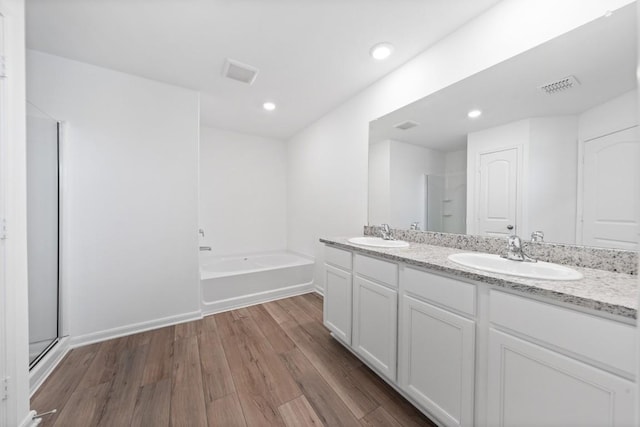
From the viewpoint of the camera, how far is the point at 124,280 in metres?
2.12

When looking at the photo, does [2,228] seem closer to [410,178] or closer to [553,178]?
[410,178]

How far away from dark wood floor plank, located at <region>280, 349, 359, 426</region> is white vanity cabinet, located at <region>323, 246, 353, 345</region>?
0.34 metres

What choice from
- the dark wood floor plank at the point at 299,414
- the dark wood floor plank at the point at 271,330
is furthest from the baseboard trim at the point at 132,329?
the dark wood floor plank at the point at 299,414

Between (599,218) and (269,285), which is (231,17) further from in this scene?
(269,285)

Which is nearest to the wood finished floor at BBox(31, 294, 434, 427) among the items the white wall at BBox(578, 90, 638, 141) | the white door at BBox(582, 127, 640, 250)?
the white door at BBox(582, 127, 640, 250)

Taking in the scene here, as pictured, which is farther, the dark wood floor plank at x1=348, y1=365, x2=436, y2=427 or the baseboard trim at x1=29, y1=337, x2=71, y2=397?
the baseboard trim at x1=29, y1=337, x2=71, y2=397

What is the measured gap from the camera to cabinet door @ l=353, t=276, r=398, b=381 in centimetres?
142

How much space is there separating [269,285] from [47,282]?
188cm

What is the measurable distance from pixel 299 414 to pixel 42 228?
7.45 ft

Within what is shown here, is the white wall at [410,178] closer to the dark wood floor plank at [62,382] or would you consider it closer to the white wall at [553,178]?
the white wall at [553,178]

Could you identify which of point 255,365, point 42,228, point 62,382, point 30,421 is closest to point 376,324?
point 255,365

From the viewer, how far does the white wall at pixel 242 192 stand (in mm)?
3529

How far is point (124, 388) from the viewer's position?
4.84 feet

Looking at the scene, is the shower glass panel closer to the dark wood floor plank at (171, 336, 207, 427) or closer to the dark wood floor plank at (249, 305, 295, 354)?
the dark wood floor plank at (171, 336, 207, 427)
